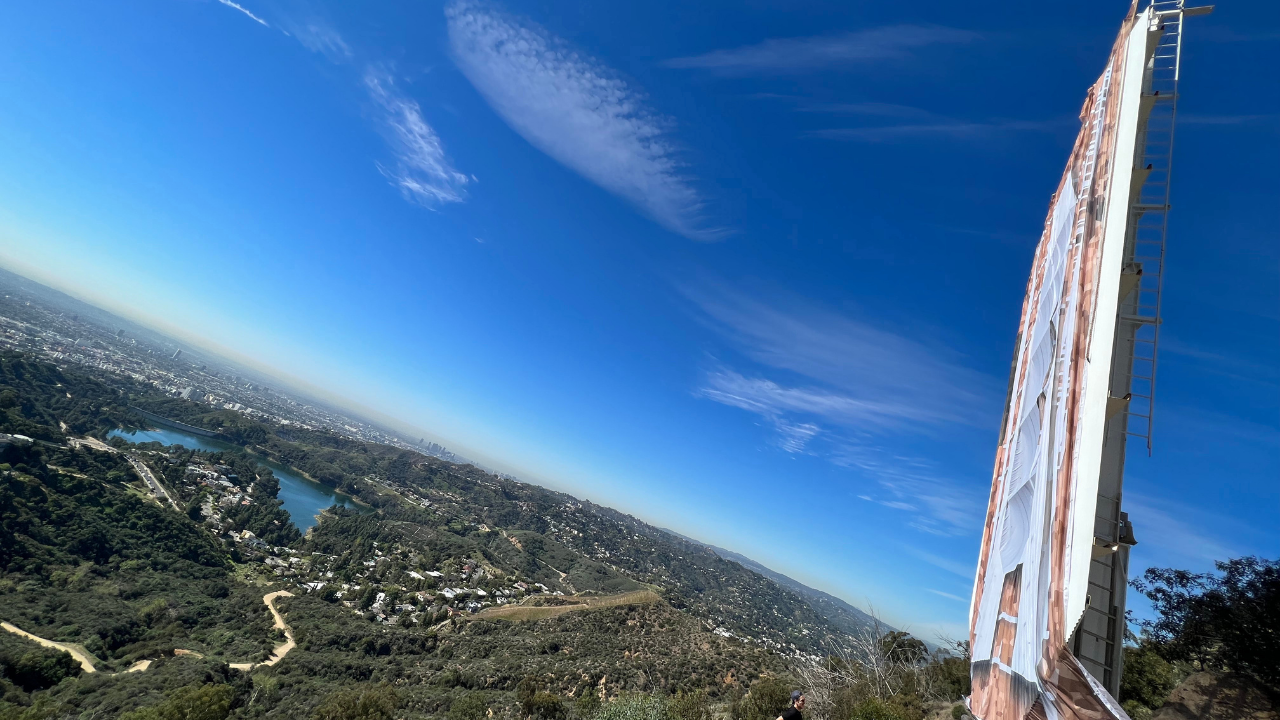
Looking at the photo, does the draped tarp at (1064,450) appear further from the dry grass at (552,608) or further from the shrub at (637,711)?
the dry grass at (552,608)

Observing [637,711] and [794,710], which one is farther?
[637,711]

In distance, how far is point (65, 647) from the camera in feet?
93.1

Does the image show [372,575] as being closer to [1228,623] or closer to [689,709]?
[689,709]

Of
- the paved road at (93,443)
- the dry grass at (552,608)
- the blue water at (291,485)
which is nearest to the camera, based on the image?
the dry grass at (552,608)

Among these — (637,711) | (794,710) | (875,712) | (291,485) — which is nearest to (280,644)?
(637,711)

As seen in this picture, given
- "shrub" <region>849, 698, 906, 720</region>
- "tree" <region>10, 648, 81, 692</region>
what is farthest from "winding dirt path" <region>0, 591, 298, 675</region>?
"shrub" <region>849, 698, 906, 720</region>

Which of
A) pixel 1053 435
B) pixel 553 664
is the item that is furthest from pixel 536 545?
pixel 1053 435

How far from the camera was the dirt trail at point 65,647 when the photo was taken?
89.9 feet

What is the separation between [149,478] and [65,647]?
40.4 m

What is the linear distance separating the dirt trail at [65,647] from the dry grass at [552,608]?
27527 mm

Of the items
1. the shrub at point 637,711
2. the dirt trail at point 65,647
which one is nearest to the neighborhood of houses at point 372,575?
the dirt trail at point 65,647

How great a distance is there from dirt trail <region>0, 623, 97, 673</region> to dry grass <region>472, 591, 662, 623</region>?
27.5 metres

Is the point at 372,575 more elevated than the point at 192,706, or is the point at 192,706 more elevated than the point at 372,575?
the point at 192,706

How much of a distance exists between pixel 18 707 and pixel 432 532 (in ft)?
213
